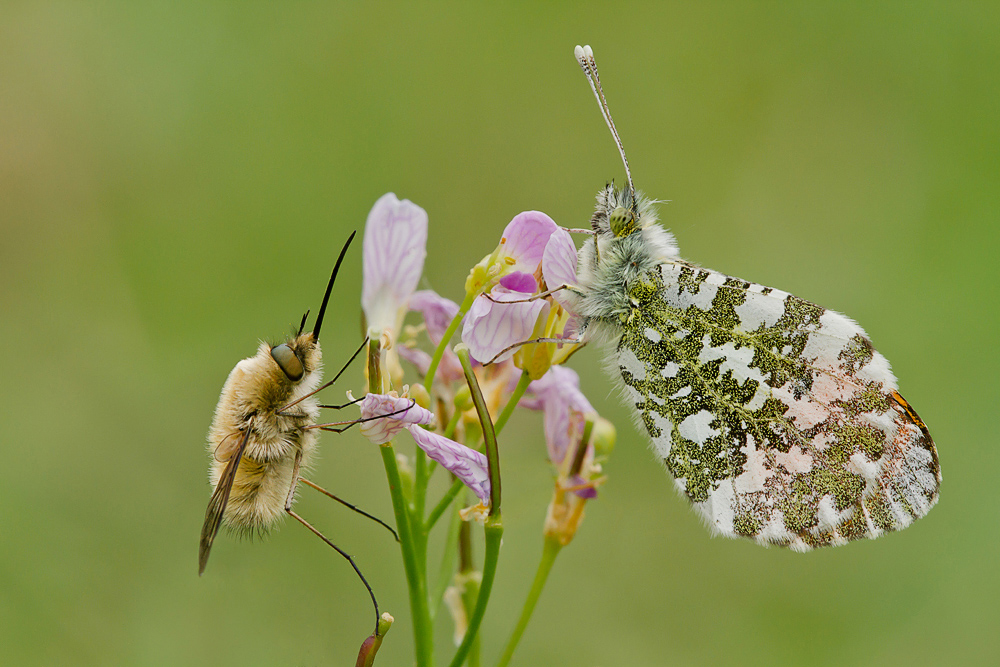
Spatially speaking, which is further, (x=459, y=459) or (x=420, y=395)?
(x=420, y=395)

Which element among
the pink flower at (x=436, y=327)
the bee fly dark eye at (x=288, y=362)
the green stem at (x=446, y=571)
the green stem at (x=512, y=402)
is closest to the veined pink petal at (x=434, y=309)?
the pink flower at (x=436, y=327)

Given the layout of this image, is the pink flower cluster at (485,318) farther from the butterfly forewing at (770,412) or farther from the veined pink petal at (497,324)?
the butterfly forewing at (770,412)

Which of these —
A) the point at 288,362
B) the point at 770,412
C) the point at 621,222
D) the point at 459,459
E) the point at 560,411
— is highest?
the point at 621,222

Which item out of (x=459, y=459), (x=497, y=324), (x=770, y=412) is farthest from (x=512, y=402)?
(x=770, y=412)

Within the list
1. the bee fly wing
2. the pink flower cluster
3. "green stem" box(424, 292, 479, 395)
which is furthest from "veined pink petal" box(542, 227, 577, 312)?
the bee fly wing

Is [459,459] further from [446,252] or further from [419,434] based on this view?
[446,252]

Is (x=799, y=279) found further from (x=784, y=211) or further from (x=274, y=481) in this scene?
(x=274, y=481)

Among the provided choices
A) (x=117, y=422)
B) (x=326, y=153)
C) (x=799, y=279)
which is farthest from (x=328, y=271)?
(x=799, y=279)
